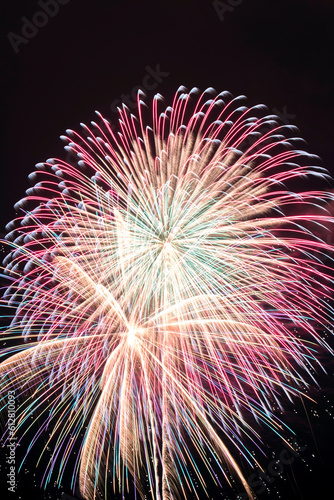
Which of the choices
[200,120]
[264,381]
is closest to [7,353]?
[264,381]

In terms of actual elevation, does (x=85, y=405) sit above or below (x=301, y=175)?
below

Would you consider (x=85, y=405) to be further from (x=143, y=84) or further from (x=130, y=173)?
(x=143, y=84)

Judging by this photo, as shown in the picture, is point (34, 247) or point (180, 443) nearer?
point (180, 443)

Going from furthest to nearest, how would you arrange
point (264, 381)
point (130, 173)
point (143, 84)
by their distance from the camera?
1. point (143, 84)
2. point (130, 173)
3. point (264, 381)

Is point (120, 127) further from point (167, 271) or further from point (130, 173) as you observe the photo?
point (167, 271)

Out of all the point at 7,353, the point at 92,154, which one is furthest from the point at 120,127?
the point at 7,353

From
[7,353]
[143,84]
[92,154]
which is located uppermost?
[143,84]

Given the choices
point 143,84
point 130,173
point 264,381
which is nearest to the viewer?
point 264,381
